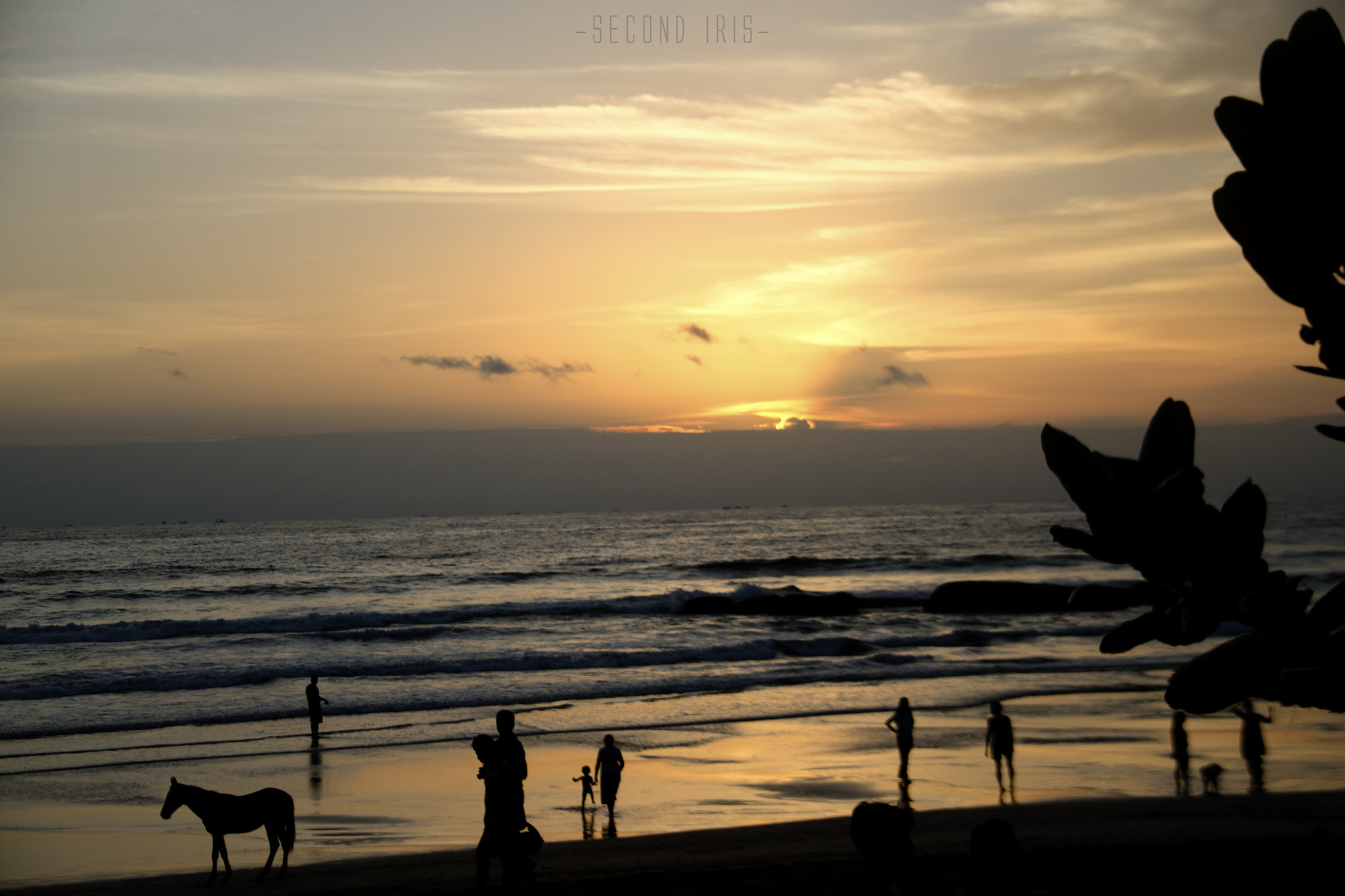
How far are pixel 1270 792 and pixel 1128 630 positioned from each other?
1496 cm

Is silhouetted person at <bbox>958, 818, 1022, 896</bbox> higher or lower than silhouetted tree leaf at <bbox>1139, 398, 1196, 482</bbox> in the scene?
lower

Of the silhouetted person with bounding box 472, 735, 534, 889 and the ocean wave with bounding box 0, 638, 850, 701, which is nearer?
the silhouetted person with bounding box 472, 735, 534, 889

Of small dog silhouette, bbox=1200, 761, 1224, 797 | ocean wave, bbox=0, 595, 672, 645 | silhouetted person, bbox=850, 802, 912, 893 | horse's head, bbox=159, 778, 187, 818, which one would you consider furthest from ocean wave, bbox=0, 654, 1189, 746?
silhouetted person, bbox=850, 802, 912, 893

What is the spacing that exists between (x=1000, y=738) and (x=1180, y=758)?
2902 mm

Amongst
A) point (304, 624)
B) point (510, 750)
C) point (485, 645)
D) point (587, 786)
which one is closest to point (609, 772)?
point (587, 786)

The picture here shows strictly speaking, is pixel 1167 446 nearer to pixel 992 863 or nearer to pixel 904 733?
pixel 992 863

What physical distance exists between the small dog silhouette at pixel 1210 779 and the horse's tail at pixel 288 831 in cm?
1234

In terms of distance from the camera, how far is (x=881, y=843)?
12.0 feet

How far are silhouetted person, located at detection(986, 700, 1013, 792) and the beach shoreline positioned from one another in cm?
143

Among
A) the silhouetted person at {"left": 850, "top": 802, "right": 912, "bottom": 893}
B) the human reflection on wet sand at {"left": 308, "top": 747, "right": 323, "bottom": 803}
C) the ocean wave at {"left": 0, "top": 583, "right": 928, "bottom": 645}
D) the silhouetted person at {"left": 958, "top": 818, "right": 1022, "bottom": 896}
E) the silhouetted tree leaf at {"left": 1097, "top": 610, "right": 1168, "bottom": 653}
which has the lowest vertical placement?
the human reflection on wet sand at {"left": 308, "top": 747, "right": 323, "bottom": 803}

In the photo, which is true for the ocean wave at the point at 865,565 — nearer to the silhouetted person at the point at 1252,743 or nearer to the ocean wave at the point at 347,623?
the ocean wave at the point at 347,623

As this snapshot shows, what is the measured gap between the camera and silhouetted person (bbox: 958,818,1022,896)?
13.4 feet

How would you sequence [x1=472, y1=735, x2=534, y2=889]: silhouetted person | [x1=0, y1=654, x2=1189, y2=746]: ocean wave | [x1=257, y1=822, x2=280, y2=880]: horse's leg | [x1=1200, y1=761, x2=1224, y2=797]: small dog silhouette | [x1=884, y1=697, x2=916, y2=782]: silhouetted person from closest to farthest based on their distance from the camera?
[x1=472, y1=735, x2=534, y2=889]: silhouetted person, [x1=257, y1=822, x2=280, y2=880]: horse's leg, [x1=1200, y1=761, x2=1224, y2=797]: small dog silhouette, [x1=884, y1=697, x2=916, y2=782]: silhouetted person, [x1=0, y1=654, x2=1189, y2=746]: ocean wave

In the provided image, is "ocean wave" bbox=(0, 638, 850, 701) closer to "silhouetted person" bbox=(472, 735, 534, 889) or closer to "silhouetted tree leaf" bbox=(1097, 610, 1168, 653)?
"silhouetted person" bbox=(472, 735, 534, 889)
